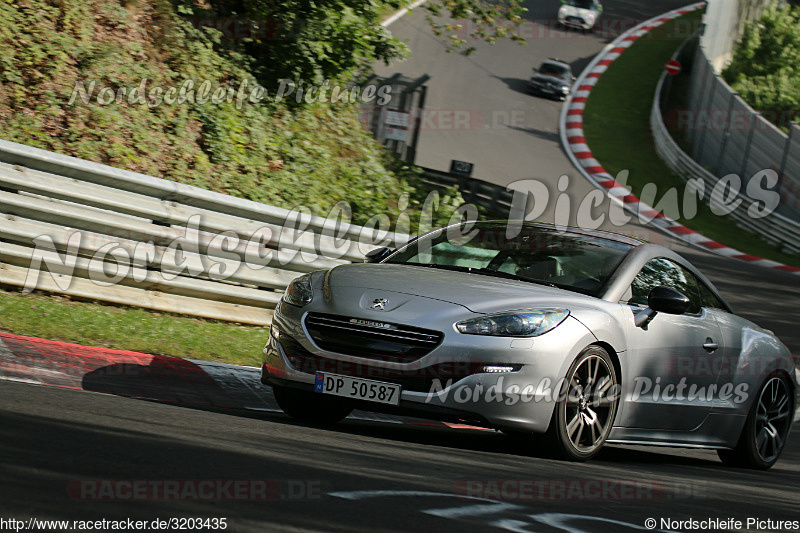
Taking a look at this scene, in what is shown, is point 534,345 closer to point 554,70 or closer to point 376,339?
point 376,339

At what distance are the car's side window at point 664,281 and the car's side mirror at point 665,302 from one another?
168mm

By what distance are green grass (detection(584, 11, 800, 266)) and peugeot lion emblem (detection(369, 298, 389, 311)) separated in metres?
17.3

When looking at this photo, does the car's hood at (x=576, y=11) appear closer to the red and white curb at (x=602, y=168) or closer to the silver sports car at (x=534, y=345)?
the red and white curb at (x=602, y=168)

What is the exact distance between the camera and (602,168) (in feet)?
89.4

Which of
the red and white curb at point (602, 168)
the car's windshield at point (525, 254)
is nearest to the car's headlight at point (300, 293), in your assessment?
the car's windshield at point (525, 254)

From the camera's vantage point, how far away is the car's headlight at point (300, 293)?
646cm

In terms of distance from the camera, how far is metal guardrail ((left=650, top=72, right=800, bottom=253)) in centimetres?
2275

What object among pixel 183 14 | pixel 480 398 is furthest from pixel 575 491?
pixel 183 14

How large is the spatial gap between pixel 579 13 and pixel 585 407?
126 ft

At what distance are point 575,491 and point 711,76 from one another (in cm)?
2591

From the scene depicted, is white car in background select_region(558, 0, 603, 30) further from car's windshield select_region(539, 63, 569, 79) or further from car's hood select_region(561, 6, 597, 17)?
car's windshield select_region(539, 63, 569, 79)

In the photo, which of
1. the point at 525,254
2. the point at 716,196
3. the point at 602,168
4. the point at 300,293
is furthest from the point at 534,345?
the point at 602,168

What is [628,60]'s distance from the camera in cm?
3984

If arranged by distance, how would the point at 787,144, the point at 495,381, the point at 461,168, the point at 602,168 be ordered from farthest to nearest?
the point at 602,168 → the point at 787,144 → the point at 461,168 → the point at 495,381
